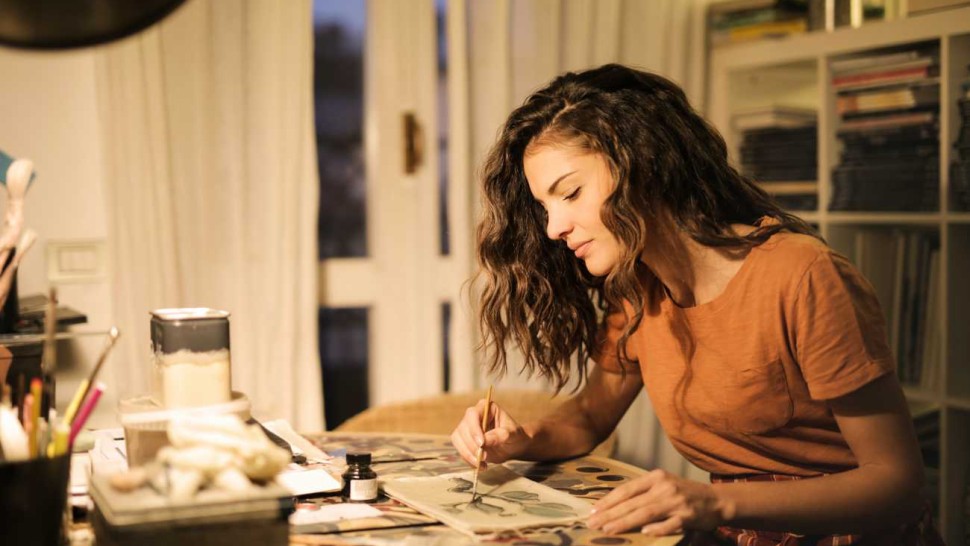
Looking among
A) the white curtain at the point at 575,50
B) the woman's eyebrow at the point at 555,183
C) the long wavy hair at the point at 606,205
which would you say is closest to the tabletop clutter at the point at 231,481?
the long wavy hair at the point at 606,205

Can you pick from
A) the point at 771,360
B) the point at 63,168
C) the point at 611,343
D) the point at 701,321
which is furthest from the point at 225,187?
the point at 771,360

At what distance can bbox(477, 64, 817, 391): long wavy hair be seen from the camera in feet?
5.43

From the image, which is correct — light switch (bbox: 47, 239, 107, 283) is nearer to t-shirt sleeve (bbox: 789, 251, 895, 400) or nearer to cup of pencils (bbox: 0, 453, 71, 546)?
cup of pencils (bbox: 0, 453, 71, 546)

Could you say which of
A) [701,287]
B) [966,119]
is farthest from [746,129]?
[701,287]

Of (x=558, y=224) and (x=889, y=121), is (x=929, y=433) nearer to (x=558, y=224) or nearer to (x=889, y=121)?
(x=889, y=121)

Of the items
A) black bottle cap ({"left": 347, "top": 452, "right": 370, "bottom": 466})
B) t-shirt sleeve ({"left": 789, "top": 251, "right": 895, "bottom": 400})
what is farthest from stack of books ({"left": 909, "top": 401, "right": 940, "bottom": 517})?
black bottle cap ({"left": 347, "top": 452, "right": 370, "bottom": 466})

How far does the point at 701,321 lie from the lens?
5.49ft

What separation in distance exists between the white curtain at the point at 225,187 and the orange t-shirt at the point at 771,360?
1274mm

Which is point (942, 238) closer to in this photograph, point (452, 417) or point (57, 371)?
point (452, 417)

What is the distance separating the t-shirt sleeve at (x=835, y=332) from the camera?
1.50 meters

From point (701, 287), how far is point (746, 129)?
1.62 m

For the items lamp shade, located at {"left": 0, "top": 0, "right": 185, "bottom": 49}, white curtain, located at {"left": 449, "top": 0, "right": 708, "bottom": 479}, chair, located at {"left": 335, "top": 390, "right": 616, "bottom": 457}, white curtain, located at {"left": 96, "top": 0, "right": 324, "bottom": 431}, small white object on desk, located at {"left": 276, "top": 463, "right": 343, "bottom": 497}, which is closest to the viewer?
lamp shade, located at {"left": 0, "top": 0, "right": 185, "bottom": 49}

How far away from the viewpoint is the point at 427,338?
2.95 m

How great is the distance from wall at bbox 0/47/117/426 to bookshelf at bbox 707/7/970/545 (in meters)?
1.91
